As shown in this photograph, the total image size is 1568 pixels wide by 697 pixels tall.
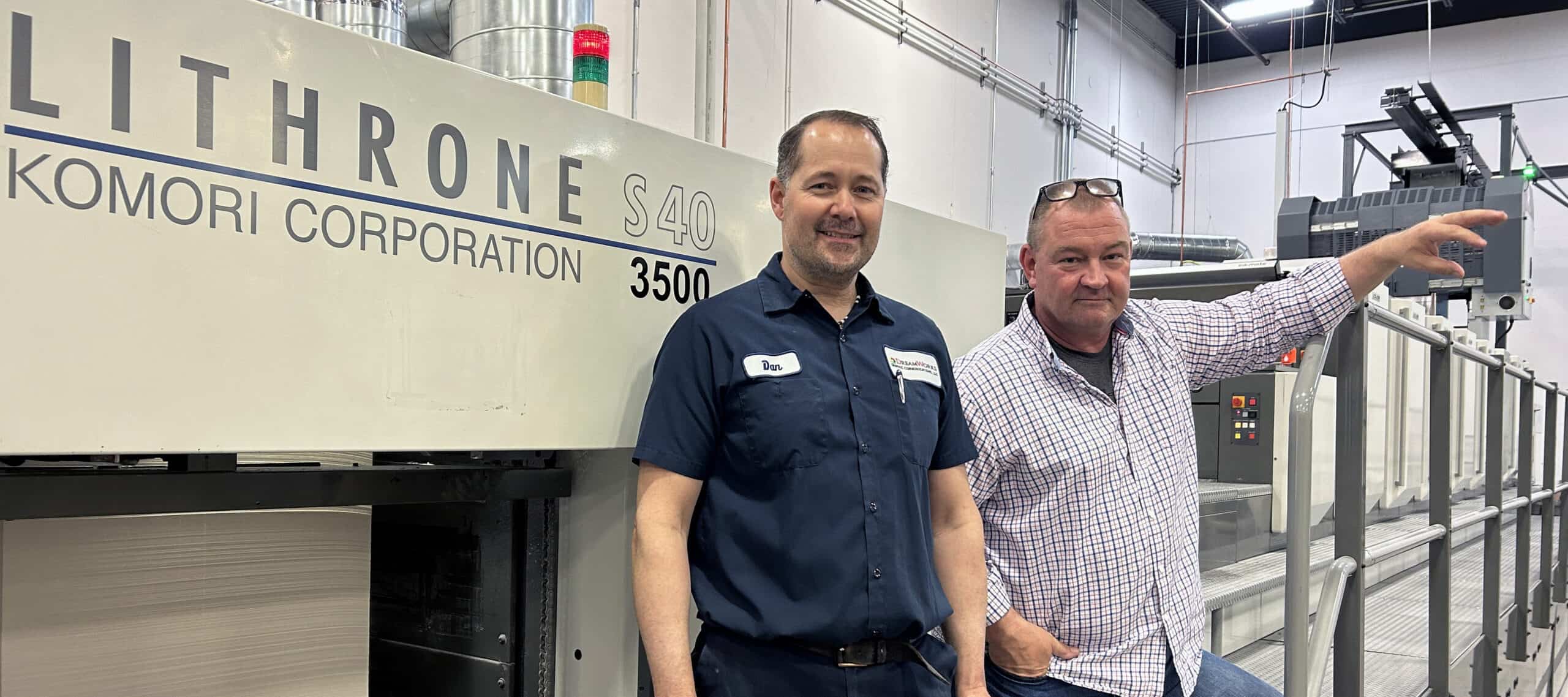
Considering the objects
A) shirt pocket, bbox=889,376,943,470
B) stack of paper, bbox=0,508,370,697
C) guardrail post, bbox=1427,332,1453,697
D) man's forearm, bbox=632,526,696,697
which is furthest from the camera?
guardrail post, bbox=1427,332,1453,697

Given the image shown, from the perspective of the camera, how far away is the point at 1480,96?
9578 mm

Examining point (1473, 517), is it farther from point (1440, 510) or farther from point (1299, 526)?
point (1299, 526)

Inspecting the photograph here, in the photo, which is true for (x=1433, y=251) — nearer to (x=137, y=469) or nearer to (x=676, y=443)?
(x=676, y=443)

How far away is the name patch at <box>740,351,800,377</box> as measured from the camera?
4.54 ft

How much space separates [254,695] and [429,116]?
30.9 inches

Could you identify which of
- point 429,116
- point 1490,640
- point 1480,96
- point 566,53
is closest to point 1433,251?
point 566,53

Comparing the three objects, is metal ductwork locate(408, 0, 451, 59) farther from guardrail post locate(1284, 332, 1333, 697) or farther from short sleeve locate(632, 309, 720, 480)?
guardrail post locate(1284, 332, 1333, 697)

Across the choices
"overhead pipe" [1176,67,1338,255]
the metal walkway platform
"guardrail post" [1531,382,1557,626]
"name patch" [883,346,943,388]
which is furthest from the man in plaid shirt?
"overhead pipe" [1176,67,1338,255]

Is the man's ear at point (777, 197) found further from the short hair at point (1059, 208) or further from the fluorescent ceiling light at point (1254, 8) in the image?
the fluorescent ceiling light at point (1254, 8)

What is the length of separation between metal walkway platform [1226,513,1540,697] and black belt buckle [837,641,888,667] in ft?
6.83

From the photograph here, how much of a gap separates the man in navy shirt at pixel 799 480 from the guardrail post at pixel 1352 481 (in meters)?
1.07

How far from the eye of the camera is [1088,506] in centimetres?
168

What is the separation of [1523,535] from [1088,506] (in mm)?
3423

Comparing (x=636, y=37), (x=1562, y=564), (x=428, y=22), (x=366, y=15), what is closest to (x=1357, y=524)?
(x=366, y=15)
